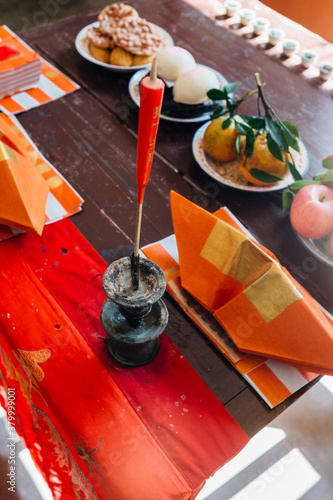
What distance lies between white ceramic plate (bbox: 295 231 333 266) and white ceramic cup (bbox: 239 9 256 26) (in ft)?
2.91

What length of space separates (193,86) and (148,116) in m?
0.68

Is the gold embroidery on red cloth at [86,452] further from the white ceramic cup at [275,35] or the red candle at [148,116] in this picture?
the white ceramic cup at [275,35]

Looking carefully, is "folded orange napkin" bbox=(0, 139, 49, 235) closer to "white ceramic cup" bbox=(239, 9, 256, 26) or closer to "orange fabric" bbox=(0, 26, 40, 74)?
"orange fabric" bbox=(0, 26, 40, 74)

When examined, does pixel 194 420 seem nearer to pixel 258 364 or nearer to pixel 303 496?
pixel 258 364

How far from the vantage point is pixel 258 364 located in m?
0.63

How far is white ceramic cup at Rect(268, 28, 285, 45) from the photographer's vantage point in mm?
1283

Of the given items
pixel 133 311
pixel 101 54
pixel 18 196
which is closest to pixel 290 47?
pixel 101 54

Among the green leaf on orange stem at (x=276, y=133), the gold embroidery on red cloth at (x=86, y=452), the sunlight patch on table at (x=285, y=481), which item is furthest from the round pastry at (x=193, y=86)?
the sunlight patch on table at (x=285, y=481)

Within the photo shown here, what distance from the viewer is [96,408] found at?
0.58 m

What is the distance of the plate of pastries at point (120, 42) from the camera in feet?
3.69

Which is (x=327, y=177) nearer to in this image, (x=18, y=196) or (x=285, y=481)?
(x=18, y=196)

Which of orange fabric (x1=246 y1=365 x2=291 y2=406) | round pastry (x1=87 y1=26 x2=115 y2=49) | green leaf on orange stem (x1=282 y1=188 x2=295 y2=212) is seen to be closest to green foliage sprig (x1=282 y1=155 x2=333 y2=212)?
green leaf on orange stem (x1=282 y1=188 x2=295 y2=212)

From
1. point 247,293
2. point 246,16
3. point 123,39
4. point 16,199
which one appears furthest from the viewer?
point 246,16

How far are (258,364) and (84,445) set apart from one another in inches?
10.2
